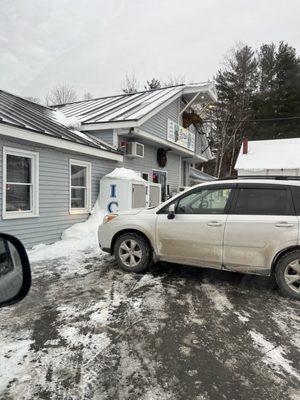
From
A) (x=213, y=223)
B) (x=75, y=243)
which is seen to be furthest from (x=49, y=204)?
(x=213, y=223)

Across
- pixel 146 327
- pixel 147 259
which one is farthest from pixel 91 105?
pixel 146 327

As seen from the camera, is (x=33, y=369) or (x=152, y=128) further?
(x=152, y=128)

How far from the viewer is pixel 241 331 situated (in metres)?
4.14

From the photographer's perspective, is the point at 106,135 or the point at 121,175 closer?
the point at 121,175

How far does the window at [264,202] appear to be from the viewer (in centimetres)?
546

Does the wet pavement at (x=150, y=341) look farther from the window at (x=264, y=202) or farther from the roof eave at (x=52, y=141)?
the roof eave at (x=52, y=141)

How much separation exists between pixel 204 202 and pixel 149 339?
2929mm

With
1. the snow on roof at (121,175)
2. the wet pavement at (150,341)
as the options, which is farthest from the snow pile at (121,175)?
the wet pavement at (150,341)

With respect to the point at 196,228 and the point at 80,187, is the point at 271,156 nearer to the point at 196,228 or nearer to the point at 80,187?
the point at 80,187

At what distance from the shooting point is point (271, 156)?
26203mm

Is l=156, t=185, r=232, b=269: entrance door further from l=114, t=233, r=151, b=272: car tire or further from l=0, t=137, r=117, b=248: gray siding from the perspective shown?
l=0, t=137, r=117, b=248: gray siding

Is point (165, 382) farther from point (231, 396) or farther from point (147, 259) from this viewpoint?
point (147, 259)

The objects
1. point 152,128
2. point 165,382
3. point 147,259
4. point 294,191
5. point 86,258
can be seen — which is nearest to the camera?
point 165,382

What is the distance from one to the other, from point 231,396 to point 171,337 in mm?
1145
